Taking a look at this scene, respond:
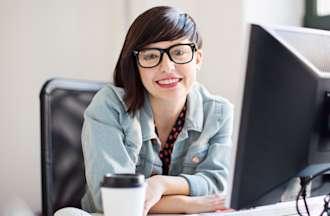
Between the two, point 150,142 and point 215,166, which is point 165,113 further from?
point 215,166

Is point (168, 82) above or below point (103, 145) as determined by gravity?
above

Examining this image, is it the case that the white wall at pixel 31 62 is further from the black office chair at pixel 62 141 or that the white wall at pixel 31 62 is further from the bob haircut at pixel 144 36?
the bob haircut at pixel 144 36

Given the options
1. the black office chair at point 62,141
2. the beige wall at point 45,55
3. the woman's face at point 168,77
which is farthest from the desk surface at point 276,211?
the beige wall at point 45,55

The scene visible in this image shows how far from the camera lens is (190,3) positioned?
7.23 feet

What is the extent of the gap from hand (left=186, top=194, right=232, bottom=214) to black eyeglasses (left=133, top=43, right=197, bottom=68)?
0.35 m

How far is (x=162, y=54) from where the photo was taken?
1.18m

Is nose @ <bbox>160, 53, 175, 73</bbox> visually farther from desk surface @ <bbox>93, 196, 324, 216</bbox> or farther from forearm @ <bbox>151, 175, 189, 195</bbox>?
desk surface @ <bbox>93, 196, 324, 216</bbox>

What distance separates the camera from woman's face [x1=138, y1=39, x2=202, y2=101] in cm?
118

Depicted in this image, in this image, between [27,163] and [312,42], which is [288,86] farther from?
[27,163]

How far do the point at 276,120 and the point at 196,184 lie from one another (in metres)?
0.50

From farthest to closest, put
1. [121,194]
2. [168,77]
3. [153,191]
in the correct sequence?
[168,77] → [153,191] → [121,194]

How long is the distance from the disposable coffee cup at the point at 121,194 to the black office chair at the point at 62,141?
25.7 inches

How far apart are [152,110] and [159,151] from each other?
0.12 meters

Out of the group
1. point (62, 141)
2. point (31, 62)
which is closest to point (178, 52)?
point (62, 141)
